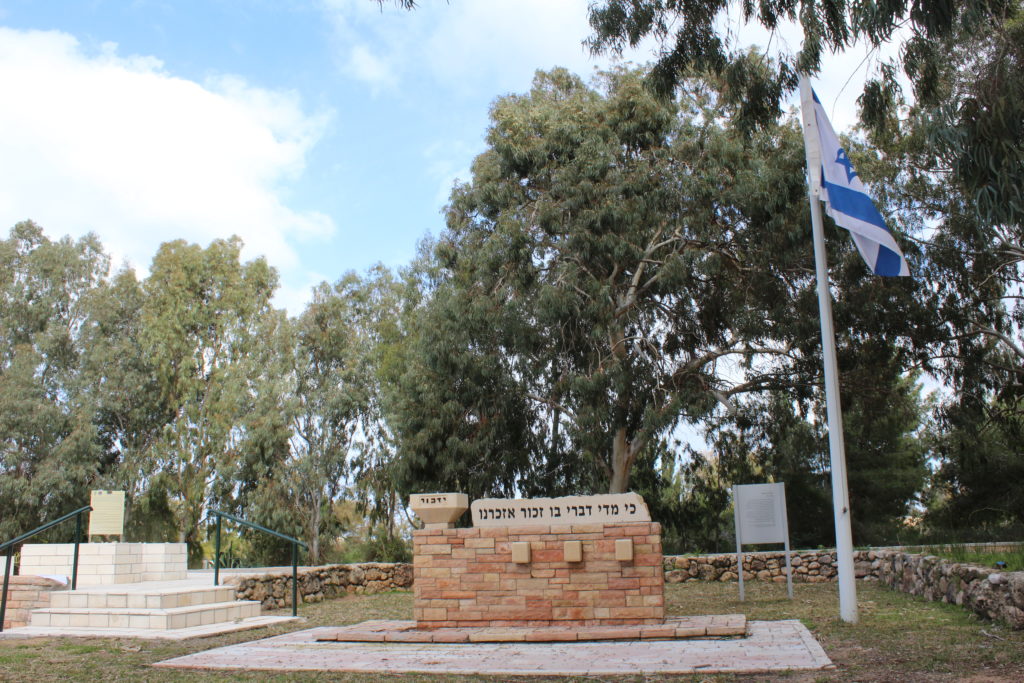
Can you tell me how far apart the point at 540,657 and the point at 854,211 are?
6.06m

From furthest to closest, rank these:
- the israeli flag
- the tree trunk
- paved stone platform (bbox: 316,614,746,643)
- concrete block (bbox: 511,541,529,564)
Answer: the tree trunk, the israeli flag, concrete block (bbox: 511,541,529,564), paved stone platform (bbox: 316,614,746,643)

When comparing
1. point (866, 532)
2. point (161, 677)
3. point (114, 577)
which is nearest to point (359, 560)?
point (114, 577)

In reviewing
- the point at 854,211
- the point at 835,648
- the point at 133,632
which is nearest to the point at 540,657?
the point at 835,648

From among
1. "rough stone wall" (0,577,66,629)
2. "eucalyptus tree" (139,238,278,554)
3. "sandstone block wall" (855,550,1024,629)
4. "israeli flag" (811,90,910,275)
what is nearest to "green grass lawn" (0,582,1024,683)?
"sandstone block wall" (855,550,1024,629)

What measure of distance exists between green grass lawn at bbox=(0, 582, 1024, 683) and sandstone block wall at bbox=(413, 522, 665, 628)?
1.76 m

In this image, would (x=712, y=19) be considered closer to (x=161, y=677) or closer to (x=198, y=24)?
(x=198, y=24)

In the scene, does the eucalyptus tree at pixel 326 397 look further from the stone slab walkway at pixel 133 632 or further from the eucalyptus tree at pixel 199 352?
the stone slab walkway at pixel 133 632

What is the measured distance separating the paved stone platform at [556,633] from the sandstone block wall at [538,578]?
20 centimetres

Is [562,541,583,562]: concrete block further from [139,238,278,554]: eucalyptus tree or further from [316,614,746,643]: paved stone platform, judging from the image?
[139,238,278,554]: eucalyptus tree

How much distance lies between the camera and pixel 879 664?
6047mm

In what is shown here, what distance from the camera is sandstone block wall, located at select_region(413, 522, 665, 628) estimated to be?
8438 mm

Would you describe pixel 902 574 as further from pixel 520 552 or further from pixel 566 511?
pixel 520 552

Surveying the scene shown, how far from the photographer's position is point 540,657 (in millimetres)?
6922

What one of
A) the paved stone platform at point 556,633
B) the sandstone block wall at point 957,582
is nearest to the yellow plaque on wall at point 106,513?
the paved stone platform at point 556,633
